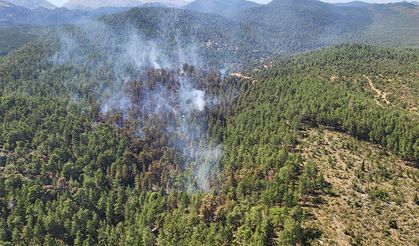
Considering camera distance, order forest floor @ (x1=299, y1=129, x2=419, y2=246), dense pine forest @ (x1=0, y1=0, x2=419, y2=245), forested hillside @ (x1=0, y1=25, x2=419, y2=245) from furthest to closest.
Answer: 1. forested hillside @ (x1=0, y1=25, x2=419, y2=245)
2. dense pine forest @ (x1=0, y1=0, x2=419, y2=245)
3. forest floor @ (x1=299, y1=129, x2=419, y2=246)

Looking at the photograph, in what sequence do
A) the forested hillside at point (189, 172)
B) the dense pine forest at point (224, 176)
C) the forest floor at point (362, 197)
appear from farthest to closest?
the forested hillside at point (189, 172) → the dense pine forest at point (224, 176) → the forest floor at point (362, 197)

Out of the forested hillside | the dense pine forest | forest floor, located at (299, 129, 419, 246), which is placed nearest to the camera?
forest floor, located at (299, 129, 419, 246)

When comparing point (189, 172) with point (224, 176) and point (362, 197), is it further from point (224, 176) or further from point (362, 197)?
point (362, 197)

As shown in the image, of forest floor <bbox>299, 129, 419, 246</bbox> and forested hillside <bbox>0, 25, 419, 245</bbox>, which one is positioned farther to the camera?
forested hillside <bbox>0, 25, 419, 245</bbox>

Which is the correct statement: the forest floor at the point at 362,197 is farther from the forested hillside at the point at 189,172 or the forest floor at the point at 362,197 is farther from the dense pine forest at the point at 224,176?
the forested hillside at the point at 189,172

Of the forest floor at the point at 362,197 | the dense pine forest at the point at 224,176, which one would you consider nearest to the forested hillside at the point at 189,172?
the dense pine forest at the point at 224,176

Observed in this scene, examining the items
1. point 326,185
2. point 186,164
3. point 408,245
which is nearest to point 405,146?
point 326,185

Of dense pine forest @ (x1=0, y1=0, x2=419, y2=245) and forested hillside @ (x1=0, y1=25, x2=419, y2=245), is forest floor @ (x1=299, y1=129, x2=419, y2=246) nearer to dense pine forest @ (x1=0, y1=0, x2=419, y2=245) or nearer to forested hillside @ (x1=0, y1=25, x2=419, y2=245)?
dense pine forest @ (x1=0, y1=0, x2=419, y2=245)

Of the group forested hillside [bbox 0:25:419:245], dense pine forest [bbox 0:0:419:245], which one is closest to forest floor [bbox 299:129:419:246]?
dense pine forest [bbox 0:0:419:245]

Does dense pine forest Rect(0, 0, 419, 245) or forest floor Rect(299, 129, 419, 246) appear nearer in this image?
forest floor Rect(299, 129, 419, 246)
